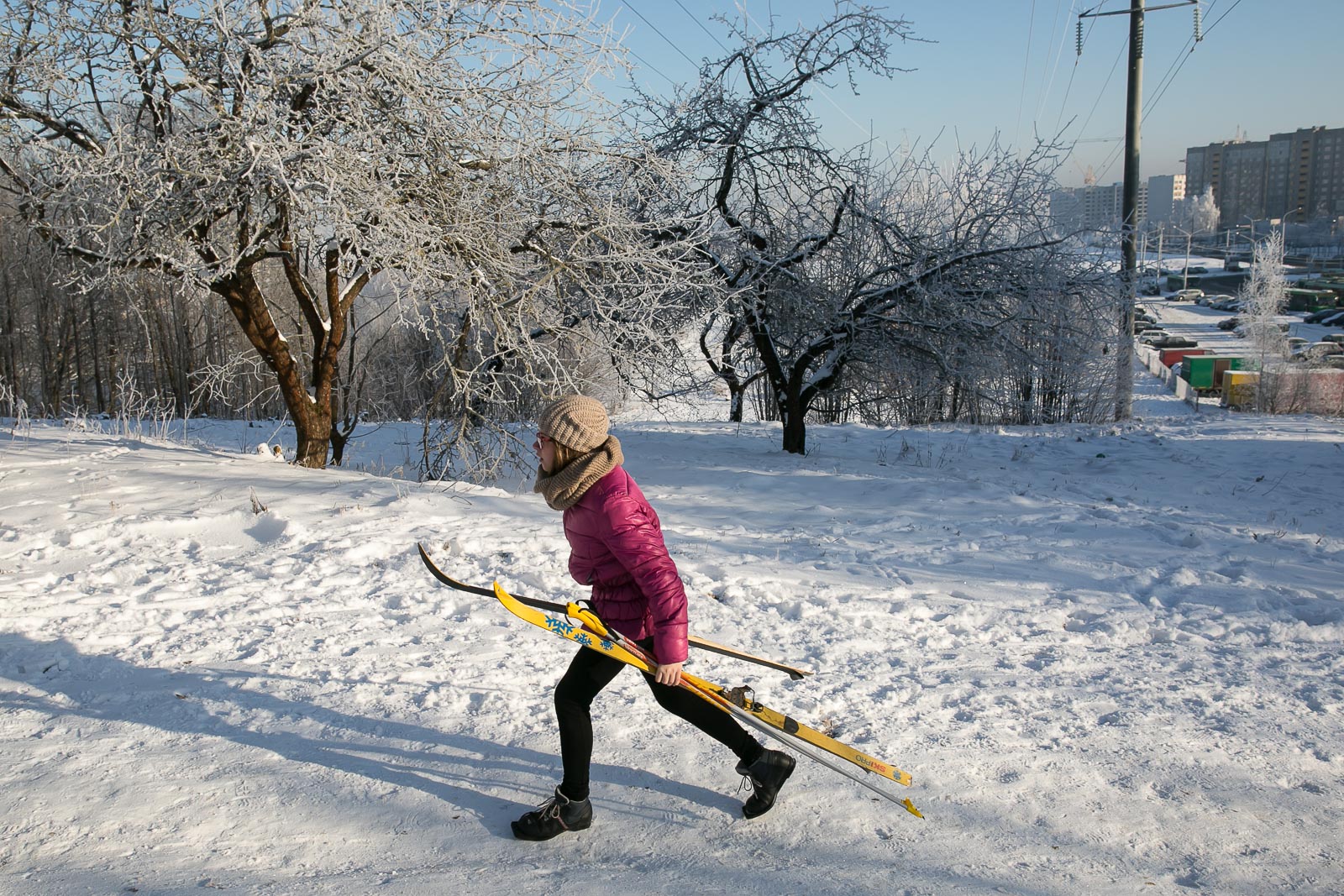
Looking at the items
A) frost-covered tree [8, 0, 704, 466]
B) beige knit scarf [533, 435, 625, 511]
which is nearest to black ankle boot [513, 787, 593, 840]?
beige knit scarf [533, 435, 625, 511]

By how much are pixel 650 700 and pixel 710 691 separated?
1.07 meters

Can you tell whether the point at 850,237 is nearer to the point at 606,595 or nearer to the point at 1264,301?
the point at 606,595

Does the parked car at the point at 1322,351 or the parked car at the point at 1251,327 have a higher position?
the parked car at the point at 1251,327

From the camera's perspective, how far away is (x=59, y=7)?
6.82 m

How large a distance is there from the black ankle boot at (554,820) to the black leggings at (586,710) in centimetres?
3

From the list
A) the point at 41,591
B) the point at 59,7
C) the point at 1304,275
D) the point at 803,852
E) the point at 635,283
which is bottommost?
the point at 803,852

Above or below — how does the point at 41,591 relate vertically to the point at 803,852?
above

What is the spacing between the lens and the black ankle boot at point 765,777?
312 cm

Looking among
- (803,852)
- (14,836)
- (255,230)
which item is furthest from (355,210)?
(803,852)

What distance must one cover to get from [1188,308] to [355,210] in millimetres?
86795

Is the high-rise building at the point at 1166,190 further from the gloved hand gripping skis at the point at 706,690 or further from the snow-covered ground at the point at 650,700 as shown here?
the gloved hand gripping skis at the point at 706,690

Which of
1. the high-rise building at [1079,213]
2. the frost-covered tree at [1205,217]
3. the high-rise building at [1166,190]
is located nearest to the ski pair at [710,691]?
the high-rise building at [1079,213]

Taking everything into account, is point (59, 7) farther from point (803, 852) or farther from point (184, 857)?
point (803, 852)

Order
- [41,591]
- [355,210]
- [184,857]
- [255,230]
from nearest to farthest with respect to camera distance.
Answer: [184,857]
[41,591]
[355,210]
[255,230]
